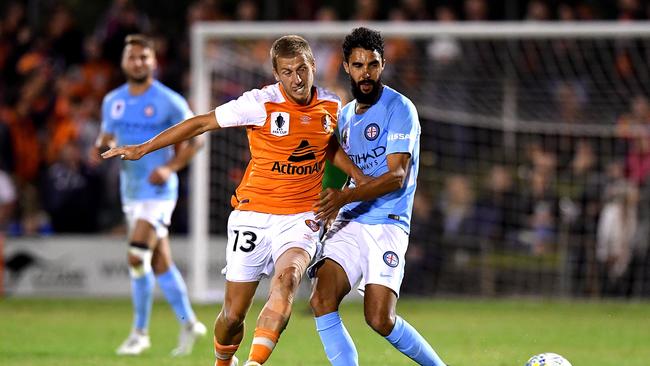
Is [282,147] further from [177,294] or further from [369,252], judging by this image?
[177,294]

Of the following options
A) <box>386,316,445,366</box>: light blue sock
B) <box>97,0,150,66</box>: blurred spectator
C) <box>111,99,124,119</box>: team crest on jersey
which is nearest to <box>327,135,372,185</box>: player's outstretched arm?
<box>386,316,445,366</box>: light blue sock

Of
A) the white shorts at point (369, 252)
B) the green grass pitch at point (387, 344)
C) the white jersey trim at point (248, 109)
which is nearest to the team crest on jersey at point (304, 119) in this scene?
the white jersey trim at point (248, 109)

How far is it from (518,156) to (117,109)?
24.9 ft

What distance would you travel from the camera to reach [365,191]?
7.12 meters

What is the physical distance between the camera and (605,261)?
1591 cm

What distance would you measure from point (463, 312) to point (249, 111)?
760cm

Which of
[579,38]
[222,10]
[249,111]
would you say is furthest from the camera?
[222,10]

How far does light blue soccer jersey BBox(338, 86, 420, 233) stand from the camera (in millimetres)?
7426

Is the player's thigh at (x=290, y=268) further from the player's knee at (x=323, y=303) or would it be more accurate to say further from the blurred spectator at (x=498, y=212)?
the blurred spectator at (x=498, y=212)

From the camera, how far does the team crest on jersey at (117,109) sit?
10445 millimetres

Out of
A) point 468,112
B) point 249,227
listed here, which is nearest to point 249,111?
point 249,227

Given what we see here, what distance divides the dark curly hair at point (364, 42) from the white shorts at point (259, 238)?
1.09m

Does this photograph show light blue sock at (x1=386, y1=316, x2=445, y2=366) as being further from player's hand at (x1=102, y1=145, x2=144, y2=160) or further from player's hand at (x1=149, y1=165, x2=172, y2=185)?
player's hand at (x1=149, y1=165, x2=172, y2=185)

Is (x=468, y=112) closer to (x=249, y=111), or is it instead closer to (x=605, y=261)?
(x=605, y=261)
